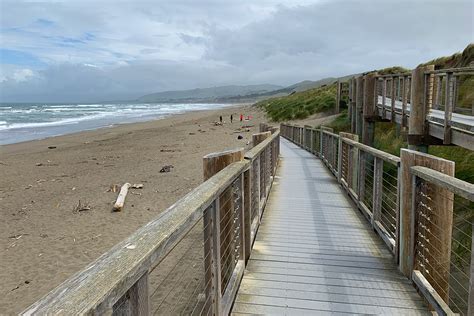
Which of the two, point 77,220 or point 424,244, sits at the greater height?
point 424,244

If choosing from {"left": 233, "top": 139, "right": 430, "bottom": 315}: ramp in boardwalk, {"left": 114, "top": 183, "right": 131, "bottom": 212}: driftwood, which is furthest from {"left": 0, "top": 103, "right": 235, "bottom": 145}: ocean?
{"left": 233, "top": 139, "right": 430, "bottom": 315}: ramp in boardwalk

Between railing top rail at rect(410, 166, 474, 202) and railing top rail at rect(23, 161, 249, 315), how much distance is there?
1849 millimetres

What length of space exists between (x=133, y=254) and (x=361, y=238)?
→ 4531 mm

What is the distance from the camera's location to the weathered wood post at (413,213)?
3664 millimetres

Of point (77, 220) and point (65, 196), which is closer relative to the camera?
point (77, 220)

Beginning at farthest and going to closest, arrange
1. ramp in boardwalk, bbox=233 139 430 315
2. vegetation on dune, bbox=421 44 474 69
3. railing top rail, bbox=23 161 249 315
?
1. vegetation on dune, bbox=421 44 474 69
2. ramp in boardwalk, bbox=233 139 430 315
3. railing top rail, bbox=23 161 249 315

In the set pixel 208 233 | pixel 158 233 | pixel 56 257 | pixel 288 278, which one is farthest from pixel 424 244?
pixel 56 257

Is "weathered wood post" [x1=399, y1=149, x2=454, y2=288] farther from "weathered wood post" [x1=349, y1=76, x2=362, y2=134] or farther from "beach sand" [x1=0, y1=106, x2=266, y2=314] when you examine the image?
"weathered wood post" [x1=349, y1=76, x2=362, y2=134]

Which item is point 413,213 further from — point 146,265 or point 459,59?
point 459,59

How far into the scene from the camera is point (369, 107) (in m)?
13.8

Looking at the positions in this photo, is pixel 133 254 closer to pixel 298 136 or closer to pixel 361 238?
pixel 361 238

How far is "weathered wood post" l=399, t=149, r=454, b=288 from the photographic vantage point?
3.66 m

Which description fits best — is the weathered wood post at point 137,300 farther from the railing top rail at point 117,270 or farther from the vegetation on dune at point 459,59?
the vegetation on dune at point 459,59

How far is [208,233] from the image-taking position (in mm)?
2791
